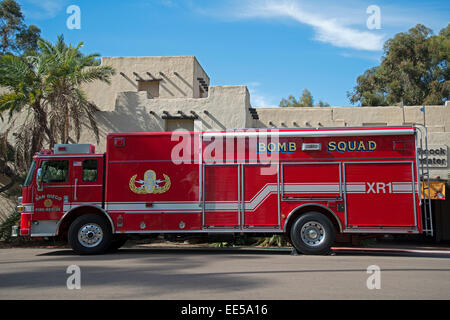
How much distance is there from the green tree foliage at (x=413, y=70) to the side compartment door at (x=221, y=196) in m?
26.1

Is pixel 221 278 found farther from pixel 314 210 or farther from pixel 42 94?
pixel 42 94

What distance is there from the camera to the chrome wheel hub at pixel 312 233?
10633 millimetres

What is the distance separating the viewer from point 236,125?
18.2 meters

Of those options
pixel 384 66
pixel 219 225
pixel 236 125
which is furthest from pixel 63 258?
pixel 384 66

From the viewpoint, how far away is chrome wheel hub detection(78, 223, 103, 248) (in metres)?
10.9

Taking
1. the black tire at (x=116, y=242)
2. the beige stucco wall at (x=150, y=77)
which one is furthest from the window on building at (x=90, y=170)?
the beige stucco wall at (x=150, y=77)

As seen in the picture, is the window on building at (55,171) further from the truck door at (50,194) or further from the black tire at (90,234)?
the black tire at (90,234)

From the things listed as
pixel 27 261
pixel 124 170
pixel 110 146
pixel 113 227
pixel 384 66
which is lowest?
pixel 27 261

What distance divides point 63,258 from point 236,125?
10.0m

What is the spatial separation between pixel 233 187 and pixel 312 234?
2472 mm

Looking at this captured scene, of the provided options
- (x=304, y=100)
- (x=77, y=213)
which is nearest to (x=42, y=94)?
(x=77, y=213)

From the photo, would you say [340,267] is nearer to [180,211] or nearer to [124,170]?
[180,211]

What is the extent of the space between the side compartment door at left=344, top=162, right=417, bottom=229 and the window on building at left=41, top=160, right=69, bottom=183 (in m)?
7.82

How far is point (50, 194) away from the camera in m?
11.1
